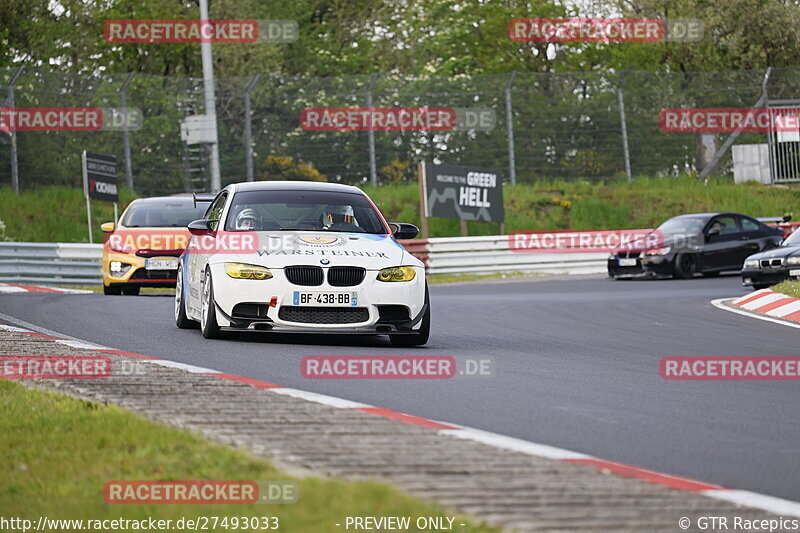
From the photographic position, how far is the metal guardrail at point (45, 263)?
26.4 metres

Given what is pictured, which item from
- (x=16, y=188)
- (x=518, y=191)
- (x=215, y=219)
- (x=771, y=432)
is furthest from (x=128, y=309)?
(x=518, y=191)

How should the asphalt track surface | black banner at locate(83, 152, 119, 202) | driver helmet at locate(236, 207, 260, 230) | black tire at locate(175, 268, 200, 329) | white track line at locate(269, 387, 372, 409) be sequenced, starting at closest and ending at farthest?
1. the asphalt track surface
2. white track line at locate(269, 387, 372, 409)
3. driver helmet at locate(236, 207, 260, 230)
4. black tire at locate(175, 268, 200, 329)
5. black banner at locate(83, 152, 119, 202)

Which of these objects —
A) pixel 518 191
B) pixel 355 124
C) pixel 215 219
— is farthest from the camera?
pixel 518 191

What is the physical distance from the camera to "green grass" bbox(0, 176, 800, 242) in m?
31.8

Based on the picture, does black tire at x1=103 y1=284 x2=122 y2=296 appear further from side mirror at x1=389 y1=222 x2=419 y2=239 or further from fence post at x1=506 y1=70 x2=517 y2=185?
fence post at x1=506 y1=70 x2=517 y2=185

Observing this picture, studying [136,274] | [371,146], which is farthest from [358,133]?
[136,274]

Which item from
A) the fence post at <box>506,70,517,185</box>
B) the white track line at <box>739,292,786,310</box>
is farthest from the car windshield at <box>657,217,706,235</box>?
the white track line at <box>739,292,786,310</box>

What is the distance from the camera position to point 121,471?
576 centimetres

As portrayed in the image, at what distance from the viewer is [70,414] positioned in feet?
23.7

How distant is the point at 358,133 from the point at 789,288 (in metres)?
15.2

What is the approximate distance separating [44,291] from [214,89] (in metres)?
11.6

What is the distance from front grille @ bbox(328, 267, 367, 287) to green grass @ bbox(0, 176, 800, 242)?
20348mm

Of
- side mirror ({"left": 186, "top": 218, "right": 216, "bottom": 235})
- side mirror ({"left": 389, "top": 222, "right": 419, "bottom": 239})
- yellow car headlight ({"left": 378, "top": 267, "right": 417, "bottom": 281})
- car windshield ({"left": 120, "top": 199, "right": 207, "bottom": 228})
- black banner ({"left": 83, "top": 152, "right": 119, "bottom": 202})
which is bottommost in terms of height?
yellow car headlight ({"left": 378, "top": 267, "right": 417, "bottom": 281})

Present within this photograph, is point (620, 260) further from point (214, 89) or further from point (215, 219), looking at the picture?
point (215, 219)
